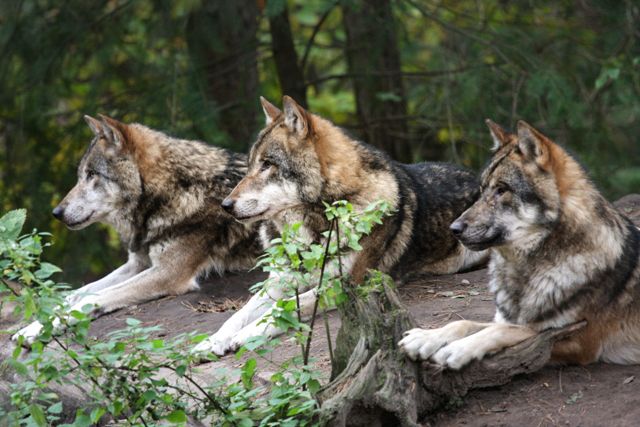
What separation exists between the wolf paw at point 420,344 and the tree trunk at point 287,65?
19.1 feet

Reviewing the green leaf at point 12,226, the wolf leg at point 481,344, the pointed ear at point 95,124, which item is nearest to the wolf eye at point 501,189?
the wolf leg at point 481,344

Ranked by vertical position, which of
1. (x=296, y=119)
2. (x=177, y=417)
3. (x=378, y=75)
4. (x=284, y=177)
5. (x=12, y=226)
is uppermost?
(x=378, y=75)

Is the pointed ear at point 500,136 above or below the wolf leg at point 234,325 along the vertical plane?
above

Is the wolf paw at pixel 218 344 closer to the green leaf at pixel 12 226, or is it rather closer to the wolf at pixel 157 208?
the wolf at pixel 157 208

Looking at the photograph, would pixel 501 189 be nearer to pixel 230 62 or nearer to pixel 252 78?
pixel 252 78

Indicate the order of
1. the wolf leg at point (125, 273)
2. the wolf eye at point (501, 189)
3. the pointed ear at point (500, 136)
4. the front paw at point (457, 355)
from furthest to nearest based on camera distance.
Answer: the wolf leg at point (125, 273) → the pointed ear at point (500, 136) → the wolf eye at point (501, 189) → the front paw at point (457, 355)

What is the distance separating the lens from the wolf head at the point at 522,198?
457 centimetres

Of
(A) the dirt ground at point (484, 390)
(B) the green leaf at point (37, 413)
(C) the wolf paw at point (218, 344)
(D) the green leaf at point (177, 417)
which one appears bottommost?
(A) the dirt ground at point (484, 390)

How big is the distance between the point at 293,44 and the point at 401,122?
1612 millimetres

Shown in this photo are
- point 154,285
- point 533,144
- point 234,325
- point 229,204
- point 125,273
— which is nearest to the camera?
point 533,144

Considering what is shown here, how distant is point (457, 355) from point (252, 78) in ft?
19.3

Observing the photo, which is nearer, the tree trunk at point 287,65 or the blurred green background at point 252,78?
the blurred green background at point 252,78

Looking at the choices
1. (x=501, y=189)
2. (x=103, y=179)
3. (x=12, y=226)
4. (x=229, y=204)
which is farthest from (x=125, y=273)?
(x=501, y=189)

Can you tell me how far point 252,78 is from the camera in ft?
31.7
